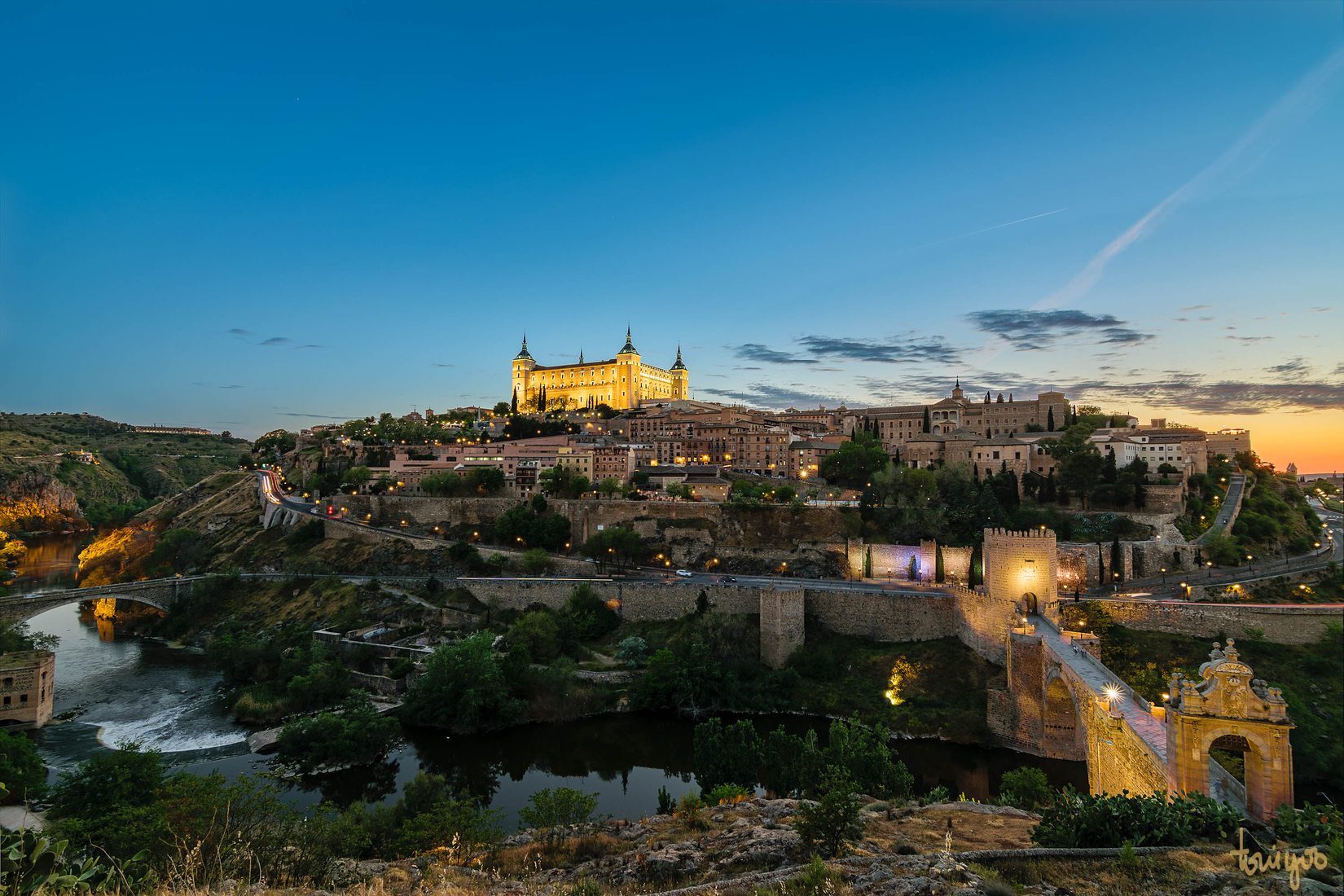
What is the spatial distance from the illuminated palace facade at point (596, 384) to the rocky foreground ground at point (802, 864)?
79.7 m

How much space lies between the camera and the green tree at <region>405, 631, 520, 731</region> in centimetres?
2561

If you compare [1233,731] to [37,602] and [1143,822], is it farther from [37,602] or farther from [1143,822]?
[37,602]

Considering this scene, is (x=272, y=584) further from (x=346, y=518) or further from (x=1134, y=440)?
(x=1134, y=440)

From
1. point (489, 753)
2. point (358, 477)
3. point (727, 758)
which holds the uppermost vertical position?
point (358, 477)

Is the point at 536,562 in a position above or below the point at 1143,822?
below

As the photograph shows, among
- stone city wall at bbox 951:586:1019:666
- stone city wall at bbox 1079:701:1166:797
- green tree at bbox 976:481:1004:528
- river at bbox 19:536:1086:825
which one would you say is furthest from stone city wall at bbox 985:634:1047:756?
green tree at bbox 976:481:1004:528

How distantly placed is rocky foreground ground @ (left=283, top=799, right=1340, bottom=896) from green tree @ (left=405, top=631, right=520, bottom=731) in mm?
11108

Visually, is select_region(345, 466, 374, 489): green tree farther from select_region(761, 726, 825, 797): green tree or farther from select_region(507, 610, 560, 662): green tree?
select_region(761, 726, 825, 797): green tree

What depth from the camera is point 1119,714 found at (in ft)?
44.4

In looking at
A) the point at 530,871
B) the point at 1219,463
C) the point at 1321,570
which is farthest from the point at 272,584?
the point at 1219,463

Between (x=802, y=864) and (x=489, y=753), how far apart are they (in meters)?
18.3

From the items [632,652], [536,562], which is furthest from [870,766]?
[536,562]

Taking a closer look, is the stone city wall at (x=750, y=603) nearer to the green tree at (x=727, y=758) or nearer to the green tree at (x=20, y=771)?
the green tree at (x=727, y=758)

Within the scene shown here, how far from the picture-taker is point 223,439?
141 meters
